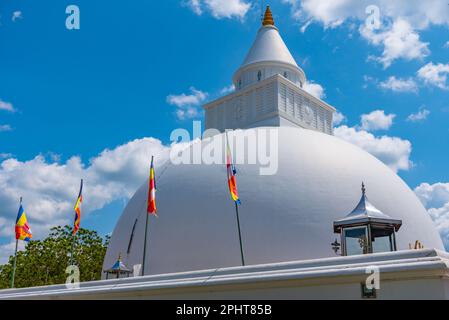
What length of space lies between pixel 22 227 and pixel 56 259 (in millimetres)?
16507

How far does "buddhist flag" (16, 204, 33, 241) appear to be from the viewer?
726 inches

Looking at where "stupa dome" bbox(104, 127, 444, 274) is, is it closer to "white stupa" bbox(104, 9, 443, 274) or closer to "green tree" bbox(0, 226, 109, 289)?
"white stupa" bbox(104, 9, 443, 274)

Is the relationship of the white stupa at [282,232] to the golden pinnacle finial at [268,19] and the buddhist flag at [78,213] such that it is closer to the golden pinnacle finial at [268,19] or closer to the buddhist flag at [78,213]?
the buddhist flag at [78,213]

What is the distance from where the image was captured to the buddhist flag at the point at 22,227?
18.4 m

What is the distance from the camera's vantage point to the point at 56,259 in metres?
34.1

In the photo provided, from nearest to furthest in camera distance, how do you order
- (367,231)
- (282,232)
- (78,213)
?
(367,231) → (282,232) → (78,213)

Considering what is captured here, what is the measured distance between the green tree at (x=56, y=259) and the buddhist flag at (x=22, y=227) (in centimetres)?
1445

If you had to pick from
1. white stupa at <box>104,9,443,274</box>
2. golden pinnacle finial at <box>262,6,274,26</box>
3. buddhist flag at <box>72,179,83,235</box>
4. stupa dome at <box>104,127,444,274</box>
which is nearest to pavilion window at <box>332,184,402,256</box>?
stupa dome at <box>104,127,444,274</box>

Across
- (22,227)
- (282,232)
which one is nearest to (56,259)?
(22,227)

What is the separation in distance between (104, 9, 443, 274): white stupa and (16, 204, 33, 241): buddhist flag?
296cm

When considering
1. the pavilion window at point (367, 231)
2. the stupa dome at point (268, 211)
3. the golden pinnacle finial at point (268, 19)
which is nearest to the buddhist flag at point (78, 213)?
the stupa dome at point (268, 211)

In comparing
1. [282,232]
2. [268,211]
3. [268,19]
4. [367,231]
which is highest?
[268,19]

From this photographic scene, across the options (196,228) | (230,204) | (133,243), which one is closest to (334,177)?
(230,204)

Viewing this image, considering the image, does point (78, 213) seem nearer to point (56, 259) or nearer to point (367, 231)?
point (367, 231)
